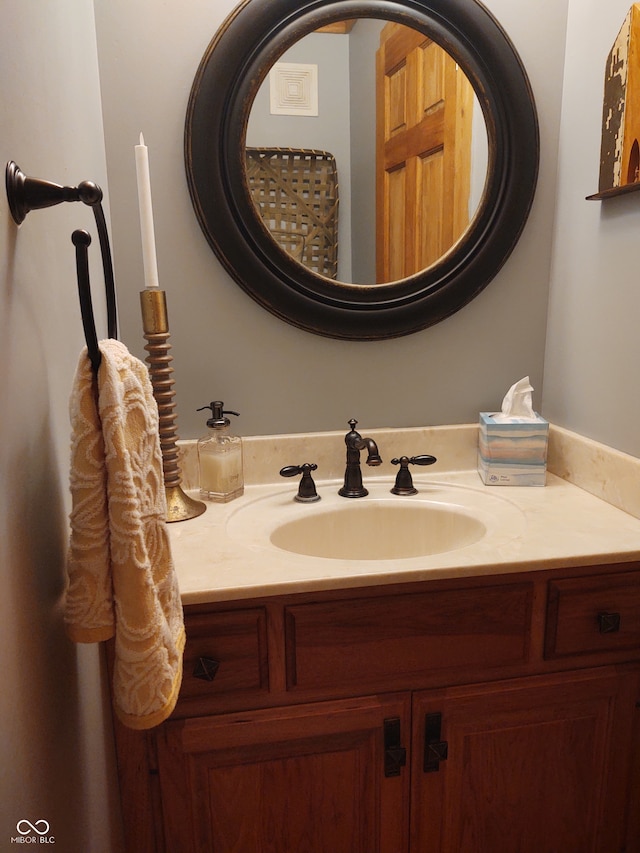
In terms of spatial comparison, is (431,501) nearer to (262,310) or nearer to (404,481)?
(404,481)

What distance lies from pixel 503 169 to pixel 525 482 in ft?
2.27

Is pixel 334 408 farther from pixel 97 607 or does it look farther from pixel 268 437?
pixel 97 607

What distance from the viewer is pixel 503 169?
4.41ft

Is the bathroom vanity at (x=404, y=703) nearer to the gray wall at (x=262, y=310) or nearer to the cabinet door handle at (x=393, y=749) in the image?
the cabinet door handle at (x=393, y=749)

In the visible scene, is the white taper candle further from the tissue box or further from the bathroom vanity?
the tissue box

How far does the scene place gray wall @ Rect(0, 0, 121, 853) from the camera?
575mm

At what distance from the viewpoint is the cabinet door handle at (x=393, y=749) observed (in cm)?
104

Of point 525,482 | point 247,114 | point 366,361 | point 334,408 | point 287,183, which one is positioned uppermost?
point 247,114

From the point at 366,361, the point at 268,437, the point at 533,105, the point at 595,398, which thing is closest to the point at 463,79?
the point at 533,105

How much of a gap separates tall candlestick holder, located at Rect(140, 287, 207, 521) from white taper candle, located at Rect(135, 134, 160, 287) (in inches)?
1.4

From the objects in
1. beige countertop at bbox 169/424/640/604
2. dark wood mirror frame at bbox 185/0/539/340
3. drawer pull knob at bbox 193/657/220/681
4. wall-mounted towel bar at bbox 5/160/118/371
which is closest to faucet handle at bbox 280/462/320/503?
beige countertop at bbox 169/424/640/604

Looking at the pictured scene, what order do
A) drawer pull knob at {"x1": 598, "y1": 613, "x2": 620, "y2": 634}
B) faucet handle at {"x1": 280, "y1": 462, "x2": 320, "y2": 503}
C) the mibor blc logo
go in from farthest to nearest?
faucet handle at {"x1": 280, "y1": 462, "x2": 320, "y2": 503} → drawer pull knob at {"x1": 598, "y1": 613, "x2": 620, "y2": 634} → the mibor blc logo

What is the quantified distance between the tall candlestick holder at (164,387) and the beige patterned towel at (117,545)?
44 centimetres

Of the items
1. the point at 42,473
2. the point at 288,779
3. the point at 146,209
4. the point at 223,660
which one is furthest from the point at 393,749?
the point at 146,209
